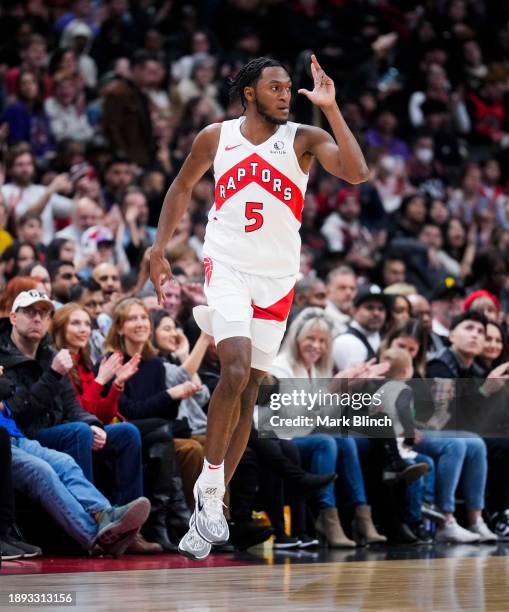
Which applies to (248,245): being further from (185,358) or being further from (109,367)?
(185,358)

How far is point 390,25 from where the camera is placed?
18.8 metres

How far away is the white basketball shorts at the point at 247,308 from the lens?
5930mm

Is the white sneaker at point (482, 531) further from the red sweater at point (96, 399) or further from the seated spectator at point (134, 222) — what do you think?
the seated spectator at point (134, 222)

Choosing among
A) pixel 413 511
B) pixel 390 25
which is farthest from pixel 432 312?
pixel 390 25

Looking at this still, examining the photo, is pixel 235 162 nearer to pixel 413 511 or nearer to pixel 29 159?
pixel 413 511

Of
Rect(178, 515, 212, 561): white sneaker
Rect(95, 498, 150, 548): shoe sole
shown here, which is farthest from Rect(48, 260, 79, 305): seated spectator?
Rect(178, 515, 212, 561): white sneaker

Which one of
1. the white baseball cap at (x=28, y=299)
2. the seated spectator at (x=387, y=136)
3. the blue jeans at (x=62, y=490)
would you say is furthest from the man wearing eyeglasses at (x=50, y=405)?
the seated spectator at (x=387, y=136)

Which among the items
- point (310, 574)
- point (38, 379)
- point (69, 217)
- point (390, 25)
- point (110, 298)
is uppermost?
point (390, 25)

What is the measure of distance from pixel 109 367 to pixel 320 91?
8.09 ft

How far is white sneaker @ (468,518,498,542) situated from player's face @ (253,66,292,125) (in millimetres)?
3981

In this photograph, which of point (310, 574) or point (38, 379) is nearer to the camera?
point (310, 574)

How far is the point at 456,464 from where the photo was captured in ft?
29.5

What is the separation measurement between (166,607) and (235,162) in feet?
7.17

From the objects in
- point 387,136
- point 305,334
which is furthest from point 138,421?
point 387,136
